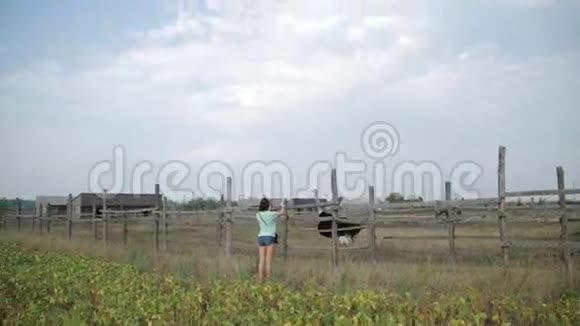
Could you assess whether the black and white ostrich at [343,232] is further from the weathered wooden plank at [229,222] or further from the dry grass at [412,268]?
the weathered wooden plank at [229,222]

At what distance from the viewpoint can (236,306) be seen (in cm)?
682

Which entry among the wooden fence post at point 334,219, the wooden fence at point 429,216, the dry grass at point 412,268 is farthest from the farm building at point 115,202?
the wooden fence post at point 334,219

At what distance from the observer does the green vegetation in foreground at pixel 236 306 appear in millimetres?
5820

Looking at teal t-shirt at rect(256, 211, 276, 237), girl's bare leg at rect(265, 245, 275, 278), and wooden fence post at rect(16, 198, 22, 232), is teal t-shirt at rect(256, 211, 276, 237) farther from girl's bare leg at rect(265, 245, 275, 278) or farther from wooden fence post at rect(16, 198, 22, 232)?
wooden fence post at rect(16, 198, 22, 232)

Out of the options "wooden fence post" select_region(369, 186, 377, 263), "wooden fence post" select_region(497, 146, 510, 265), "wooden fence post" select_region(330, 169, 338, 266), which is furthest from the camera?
"wooden fence post" select_region(369, 186, 377, 263)

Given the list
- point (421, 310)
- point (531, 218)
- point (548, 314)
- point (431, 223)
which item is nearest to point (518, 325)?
point (548, 314)

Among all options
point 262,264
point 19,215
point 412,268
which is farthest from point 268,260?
point 19,215

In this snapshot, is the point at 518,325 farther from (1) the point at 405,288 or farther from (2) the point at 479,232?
(2) the point at 479,232

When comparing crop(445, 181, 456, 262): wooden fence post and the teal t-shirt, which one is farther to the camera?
crop(445, 181, 456, 262): wooden fence post

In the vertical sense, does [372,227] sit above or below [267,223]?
below

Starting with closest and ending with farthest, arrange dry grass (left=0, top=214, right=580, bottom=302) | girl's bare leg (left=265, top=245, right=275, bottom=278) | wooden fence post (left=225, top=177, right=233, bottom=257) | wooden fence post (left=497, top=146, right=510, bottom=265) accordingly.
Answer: dry grass (left=0, top=214, right=580, bottom=302)
girl's bare leg (left=265, top=245, right=275, bottom=278)
wooden fence post (left=497, top=146, right=510, bottom=265)
wooden fence post (left=225, top=177, right=233, bottom=257)

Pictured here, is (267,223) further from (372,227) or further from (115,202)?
(115,202)

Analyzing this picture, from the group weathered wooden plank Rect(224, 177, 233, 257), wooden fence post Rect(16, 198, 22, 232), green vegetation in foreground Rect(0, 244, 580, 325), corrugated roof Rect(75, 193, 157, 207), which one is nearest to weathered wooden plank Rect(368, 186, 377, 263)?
weathered wooden plank Rect(224, 177, 233, 257)

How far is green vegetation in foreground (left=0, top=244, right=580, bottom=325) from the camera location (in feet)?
19.1
